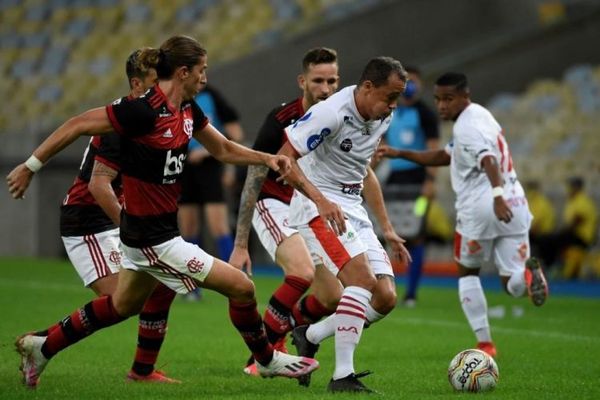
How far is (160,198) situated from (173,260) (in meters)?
0.37

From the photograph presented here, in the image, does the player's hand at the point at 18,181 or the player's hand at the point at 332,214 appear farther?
the player's hand at the point at 332,214


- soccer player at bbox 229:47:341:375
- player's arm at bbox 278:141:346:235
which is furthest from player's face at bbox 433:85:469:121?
player's arm at bbox 278:141:346:235

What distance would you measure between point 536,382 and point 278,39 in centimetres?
1703

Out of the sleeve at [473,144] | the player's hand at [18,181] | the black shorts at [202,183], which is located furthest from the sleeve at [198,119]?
the black shorts at [202,183]

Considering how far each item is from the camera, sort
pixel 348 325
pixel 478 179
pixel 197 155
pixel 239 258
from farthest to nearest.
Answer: pixel 197 155 < pixel 478 179 < pixel 239 258 < pixel 348 325

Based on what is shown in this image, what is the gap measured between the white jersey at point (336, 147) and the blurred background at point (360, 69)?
12.3m

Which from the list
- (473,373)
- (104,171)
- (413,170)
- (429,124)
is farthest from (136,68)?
(413,170)

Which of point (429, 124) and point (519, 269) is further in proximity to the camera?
point (429, 124)

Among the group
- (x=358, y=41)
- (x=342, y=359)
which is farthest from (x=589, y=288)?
(x=342, y=359)

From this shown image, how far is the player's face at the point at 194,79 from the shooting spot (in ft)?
24.2

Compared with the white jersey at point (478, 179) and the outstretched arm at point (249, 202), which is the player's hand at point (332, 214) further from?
the white jersey at point (478, 179)

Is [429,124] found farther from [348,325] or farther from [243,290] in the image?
[243,290]

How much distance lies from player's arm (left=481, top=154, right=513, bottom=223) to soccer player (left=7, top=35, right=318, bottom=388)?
2.36 m

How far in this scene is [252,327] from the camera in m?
7.66
